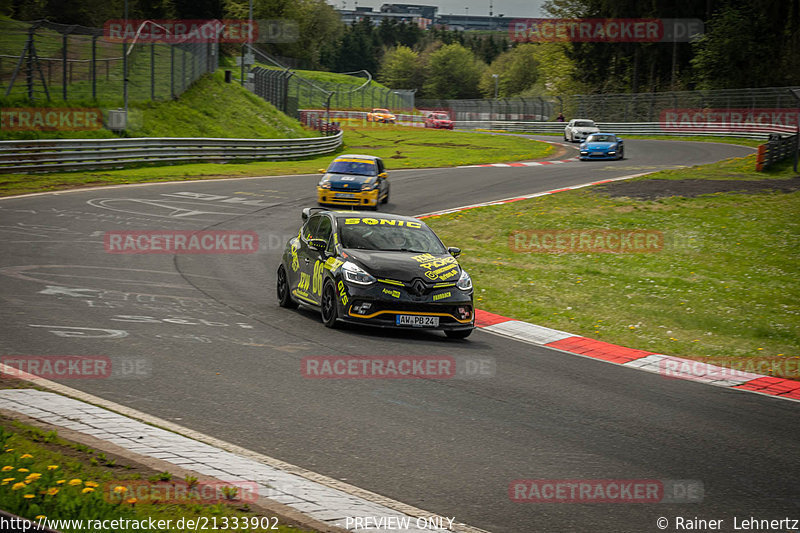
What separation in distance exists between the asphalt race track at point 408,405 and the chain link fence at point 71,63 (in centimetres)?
1983

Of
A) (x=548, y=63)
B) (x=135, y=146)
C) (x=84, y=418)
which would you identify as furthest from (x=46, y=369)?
(x=548, y=63)

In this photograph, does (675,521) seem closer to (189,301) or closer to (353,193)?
(189,301)

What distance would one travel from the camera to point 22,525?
3.65 meters

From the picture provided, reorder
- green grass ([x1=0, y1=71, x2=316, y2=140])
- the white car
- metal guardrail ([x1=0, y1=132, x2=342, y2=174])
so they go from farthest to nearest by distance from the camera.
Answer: the white car
green grass ([x1=0, y1=71, x2=316, y2=140])
metal guardrail ([x1=0, y1=132, x2=342, y2=174])

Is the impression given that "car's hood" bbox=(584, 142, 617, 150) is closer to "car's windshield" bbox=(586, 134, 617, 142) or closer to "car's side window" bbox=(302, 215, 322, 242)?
"car's windshield" bbox=(586, 134, 617, 142)

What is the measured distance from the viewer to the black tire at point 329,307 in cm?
1129

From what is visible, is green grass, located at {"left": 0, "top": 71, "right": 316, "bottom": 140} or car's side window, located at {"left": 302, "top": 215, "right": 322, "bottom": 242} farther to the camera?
green grass, located at {"left": 0, "top": 71, "right": 316, "bottom": 140}

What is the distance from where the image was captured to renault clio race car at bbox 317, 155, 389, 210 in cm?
2470

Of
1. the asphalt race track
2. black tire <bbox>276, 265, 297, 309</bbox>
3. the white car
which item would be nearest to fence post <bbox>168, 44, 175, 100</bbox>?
the white car

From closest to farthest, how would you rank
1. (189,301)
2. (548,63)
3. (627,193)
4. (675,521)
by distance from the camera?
(675,521), (189,301), (627,193), (548,63)

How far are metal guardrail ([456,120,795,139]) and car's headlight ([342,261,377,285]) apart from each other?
42852mm

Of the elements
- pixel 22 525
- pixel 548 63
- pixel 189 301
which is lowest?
pixel 189 301

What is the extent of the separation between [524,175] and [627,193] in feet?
31.2

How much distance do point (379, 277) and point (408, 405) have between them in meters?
3.34
